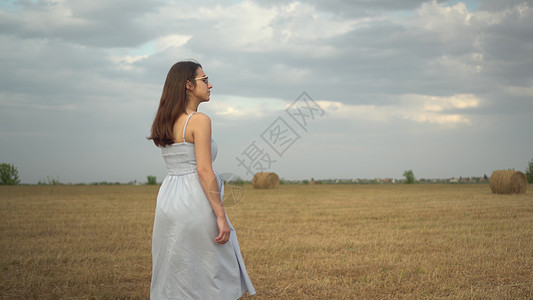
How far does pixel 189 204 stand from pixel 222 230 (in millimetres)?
240

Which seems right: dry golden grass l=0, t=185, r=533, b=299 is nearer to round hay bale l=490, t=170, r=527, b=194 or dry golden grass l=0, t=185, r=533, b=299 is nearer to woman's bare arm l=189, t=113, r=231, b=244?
woman's bare arm l=189, t=113, r=231, b=244

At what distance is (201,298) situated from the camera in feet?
8.93

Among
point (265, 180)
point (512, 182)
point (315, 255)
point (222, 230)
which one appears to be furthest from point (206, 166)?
point (265, 180)

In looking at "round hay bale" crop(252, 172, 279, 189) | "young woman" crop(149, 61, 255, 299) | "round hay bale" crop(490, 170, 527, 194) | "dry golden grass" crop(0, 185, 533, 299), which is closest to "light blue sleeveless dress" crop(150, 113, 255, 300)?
"young woman" crop(149, 61, 255, 299)

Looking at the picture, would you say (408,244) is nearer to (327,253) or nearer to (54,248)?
(327,253)

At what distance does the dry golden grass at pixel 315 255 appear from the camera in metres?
4.80

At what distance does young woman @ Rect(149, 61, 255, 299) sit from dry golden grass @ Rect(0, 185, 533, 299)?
200 cm

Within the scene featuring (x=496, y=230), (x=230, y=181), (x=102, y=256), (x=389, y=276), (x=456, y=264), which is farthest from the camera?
(x=496, y=230)

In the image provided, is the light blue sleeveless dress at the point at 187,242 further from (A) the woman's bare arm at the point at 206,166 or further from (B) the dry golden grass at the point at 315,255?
(B) the dry golden grass at the point at 315,255

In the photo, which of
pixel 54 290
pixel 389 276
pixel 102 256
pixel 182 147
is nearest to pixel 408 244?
pixel 389 276

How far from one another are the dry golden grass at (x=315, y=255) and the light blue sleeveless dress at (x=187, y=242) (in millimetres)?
1972

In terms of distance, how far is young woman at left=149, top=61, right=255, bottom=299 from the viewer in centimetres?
262

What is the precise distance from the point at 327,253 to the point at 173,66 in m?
4.57

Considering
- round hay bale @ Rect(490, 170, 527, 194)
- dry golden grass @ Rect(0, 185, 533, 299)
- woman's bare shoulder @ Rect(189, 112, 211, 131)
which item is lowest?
dry golden grass @ Rect(0, 185, 533, 299)
